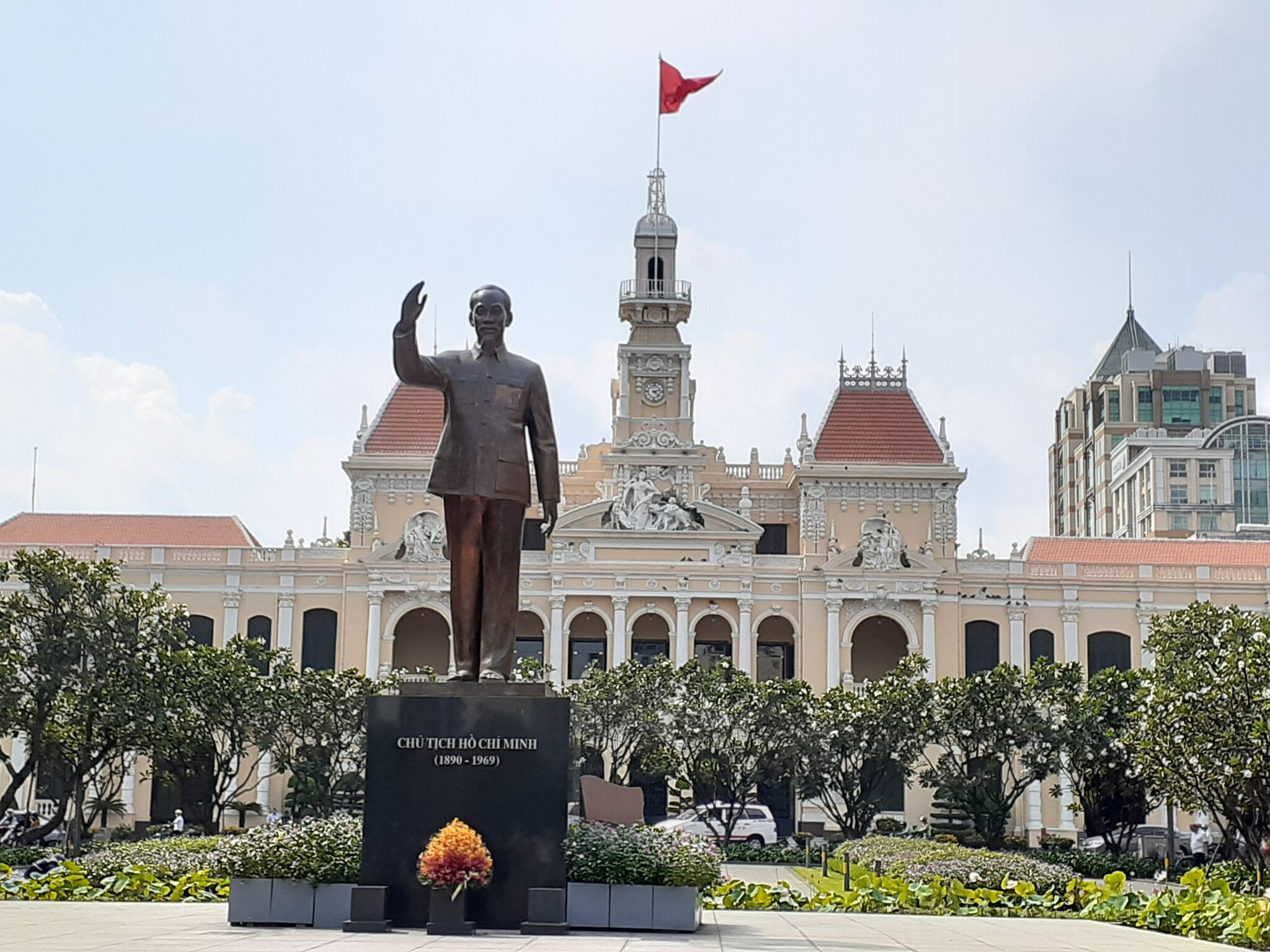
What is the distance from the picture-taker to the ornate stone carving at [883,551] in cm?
5812

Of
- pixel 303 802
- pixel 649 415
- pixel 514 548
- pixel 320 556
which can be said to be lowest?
pixel 303 802

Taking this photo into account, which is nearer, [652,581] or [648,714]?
[648,714]

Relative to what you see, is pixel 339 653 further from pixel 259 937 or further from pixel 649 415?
pixel 259 937

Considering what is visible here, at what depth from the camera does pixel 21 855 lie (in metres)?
32.3

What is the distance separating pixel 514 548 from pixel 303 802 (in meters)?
32.2

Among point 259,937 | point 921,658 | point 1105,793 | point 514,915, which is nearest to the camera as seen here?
point 259,937

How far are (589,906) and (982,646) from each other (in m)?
46.2

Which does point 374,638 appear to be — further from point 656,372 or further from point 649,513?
point 656,372

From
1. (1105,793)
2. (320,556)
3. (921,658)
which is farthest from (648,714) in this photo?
(320,556)

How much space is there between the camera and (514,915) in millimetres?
14438

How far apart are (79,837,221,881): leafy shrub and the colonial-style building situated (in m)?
33.2

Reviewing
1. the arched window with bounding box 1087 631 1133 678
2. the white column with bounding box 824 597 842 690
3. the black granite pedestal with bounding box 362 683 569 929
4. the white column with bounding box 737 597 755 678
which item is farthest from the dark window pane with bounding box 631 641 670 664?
the black granite pedestal with bounding box 362 683 569 929

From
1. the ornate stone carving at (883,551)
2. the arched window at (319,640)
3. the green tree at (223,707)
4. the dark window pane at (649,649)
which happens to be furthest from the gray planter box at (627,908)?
the arched window at (319,640)

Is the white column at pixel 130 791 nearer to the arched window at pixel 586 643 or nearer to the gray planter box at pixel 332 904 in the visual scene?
the arched window at pixel 586 643
